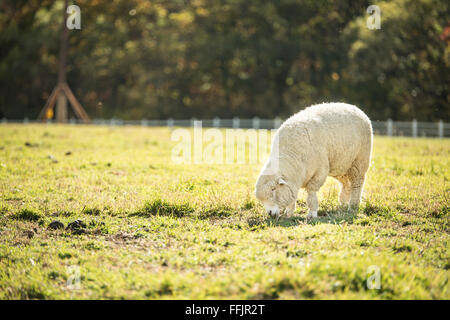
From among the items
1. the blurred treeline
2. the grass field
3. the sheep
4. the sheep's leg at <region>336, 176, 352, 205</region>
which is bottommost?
the grass field

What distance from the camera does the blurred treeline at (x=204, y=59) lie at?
32.0 metres

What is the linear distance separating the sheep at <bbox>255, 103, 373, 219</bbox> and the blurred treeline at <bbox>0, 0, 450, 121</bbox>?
2400cm

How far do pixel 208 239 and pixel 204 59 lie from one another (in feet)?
117

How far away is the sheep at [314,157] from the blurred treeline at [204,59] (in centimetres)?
2400

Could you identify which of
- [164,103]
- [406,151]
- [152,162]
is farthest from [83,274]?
[164,103]

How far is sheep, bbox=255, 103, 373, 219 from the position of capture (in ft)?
24.5

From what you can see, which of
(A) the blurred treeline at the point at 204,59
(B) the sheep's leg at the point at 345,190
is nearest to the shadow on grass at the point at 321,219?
(B) the sheep's leg at the point at 345,190

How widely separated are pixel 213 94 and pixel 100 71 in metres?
10.8

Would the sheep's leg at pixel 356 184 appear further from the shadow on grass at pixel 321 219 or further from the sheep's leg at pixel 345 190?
the shadow on grass at pixel 321 219

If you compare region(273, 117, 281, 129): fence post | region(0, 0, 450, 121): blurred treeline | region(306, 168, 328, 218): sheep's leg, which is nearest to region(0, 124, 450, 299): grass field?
region(306, 168, 328, 218): sheep's leg

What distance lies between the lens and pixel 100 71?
43062 millimetres

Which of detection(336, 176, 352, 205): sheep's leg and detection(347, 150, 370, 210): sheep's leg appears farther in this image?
detection(336, 176, 352, 205): sheep's leg

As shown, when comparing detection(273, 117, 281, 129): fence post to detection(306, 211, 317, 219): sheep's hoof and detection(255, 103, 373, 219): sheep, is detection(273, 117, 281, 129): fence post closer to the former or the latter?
detection(255, 103, 373, 219): sheep
